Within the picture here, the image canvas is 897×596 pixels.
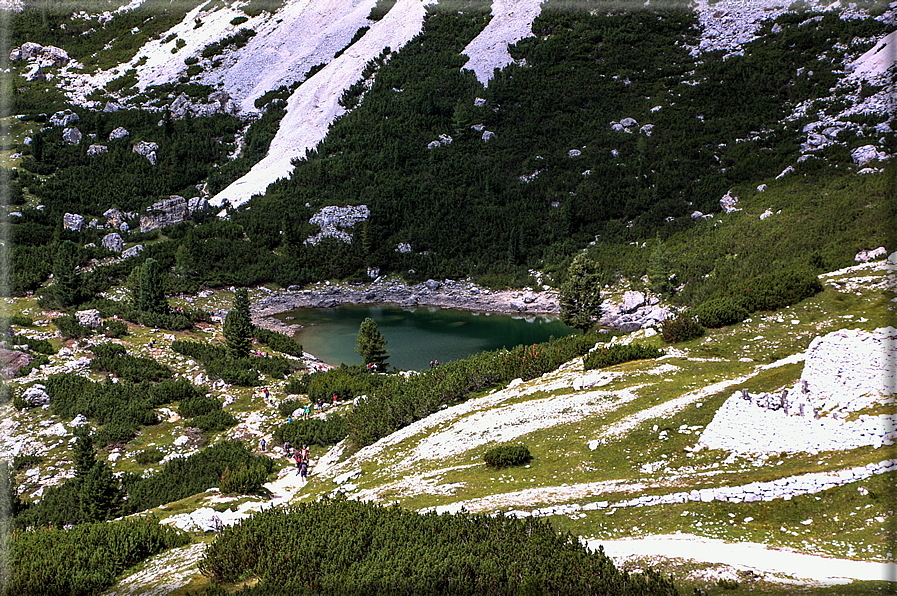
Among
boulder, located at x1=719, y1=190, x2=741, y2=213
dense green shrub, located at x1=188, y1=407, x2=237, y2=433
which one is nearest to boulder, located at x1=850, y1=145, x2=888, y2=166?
boulder, located at x1=719, y1=190, x2=741, y2=213

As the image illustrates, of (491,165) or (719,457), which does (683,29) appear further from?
(719,457)

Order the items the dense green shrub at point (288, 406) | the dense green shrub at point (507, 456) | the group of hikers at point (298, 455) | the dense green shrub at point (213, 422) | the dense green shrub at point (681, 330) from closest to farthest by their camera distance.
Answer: the dense green shrub at point (507, 456), the group of hikers at point (298, 455), the dense green shrub at point (681, 330), the dense green shrub at point (213, 422), the dense green shrub at point (288, 406)

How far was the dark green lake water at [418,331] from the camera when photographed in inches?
2394

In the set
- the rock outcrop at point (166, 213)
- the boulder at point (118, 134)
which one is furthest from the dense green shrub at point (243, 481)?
the boulder at point (118, 134)

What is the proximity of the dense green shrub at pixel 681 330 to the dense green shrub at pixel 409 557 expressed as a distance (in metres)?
21.6

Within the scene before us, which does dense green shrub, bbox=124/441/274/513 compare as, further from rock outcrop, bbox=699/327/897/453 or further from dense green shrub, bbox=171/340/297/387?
rock outcrop, bbox=699/327/897/453

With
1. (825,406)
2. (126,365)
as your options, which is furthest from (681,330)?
(126,365)

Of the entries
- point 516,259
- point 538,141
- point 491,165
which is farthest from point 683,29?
point 516,259

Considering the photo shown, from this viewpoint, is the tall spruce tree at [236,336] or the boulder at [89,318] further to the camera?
the boulder at [89,318]

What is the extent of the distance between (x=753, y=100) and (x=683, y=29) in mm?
34170

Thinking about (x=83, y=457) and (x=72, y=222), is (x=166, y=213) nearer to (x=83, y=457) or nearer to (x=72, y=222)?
(x=72, y=222)

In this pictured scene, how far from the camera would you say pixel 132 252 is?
271ft

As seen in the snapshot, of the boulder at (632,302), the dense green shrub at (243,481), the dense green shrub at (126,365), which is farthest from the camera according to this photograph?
the boulder at (632,302)

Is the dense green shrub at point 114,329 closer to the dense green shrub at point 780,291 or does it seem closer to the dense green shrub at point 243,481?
the dense green shrub at point 243,481
